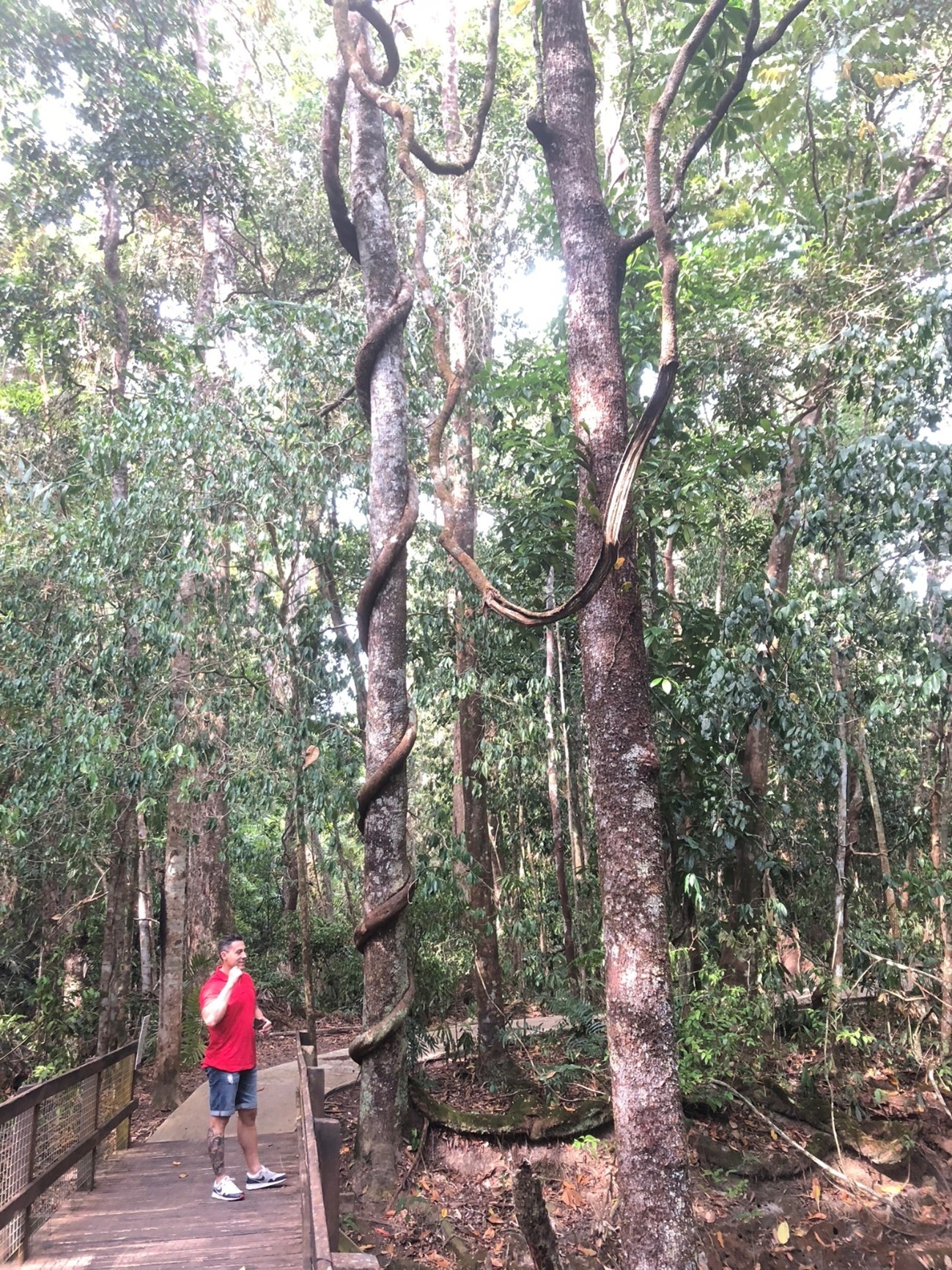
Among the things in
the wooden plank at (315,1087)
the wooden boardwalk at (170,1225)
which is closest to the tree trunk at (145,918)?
the wooden boardwalk at (170,1225)

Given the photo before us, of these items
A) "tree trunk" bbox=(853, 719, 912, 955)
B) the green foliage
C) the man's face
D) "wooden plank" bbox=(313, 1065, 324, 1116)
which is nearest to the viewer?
"wooden plank" bbox=(313, 1065, 324, 1116)

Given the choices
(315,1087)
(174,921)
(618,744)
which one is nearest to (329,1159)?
(315,1087)

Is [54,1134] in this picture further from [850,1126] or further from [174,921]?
[850,1126]

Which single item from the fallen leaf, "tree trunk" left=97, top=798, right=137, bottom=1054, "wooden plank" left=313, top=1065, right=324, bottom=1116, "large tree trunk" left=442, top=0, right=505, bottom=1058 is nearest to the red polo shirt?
"wooden plank" left=313, top=1065, right=324, bottom=1116

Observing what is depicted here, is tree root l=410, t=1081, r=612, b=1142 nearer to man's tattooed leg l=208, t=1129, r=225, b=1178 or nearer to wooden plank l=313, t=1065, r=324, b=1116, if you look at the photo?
wooden plank l=313, t=1065, r=324, b=1116

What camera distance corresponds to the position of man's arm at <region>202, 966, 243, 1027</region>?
4863 mm

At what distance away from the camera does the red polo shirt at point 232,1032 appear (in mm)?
4934

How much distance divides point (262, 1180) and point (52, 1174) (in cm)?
138

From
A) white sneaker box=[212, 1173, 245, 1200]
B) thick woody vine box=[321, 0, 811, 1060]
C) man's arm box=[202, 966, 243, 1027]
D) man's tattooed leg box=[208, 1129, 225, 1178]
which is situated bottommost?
white sneaker box=[212, 1173, 245, 1200]

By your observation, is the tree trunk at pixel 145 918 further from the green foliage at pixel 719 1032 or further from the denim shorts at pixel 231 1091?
the green foliage at pixel 719 1032

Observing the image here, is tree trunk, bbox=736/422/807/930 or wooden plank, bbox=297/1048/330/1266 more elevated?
tree trunk, bbox=736/422/807/930

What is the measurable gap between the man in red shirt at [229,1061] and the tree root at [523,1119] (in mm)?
1602

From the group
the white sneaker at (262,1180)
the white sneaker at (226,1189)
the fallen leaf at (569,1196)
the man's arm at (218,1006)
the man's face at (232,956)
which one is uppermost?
the man's face at (232,956)

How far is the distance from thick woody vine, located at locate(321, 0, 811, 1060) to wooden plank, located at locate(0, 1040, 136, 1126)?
1759 millimetres
